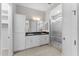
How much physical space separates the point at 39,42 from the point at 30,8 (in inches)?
93.2

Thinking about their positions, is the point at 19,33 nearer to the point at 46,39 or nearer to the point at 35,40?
the point at 35,40

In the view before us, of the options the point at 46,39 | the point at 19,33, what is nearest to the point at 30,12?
the point at 19,33

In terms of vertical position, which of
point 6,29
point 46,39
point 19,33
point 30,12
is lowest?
point 46,39

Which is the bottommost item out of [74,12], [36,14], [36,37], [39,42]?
[39,42]

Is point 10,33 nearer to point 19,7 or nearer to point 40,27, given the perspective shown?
point 19,7

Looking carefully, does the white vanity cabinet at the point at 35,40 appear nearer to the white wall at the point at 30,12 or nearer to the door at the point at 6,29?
the door at the point at 6,29

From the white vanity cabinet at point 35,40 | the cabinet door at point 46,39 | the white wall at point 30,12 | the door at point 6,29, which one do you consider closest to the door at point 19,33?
the white vanity cabinet at point 35,40

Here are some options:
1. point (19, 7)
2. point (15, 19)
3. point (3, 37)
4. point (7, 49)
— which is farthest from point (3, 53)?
point (19, 7)

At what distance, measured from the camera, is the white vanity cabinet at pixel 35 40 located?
14.9ft

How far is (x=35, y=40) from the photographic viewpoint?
5.05 meters

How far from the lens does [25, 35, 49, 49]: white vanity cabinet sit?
179 inches

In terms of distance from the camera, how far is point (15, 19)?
12.8 feet

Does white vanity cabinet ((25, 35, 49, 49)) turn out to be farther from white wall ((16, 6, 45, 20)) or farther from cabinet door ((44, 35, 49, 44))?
white wall ((16, 6, 45, 20))

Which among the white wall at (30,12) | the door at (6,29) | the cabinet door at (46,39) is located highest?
the white wall at (30,12)
